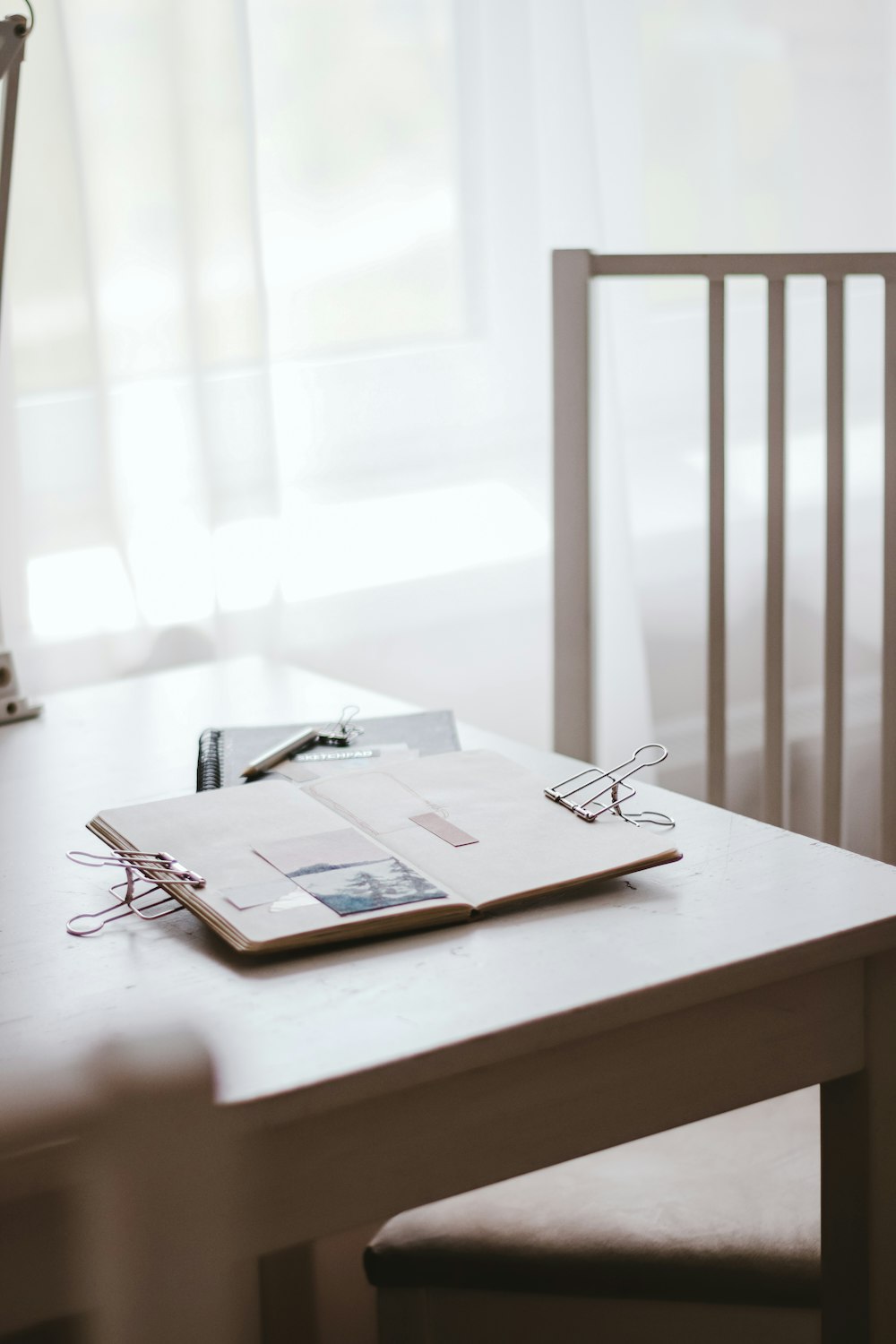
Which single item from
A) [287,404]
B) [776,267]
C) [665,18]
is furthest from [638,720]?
[665,18]

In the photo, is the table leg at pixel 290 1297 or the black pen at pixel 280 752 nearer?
the black pen at pixel 280 752

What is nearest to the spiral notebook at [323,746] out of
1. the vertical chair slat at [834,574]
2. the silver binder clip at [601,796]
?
the silver binder clip at [601,796]

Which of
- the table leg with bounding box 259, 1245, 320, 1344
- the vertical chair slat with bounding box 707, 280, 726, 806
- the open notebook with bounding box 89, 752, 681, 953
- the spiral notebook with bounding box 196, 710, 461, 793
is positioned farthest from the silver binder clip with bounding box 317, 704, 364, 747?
the table leg with bounding box 259, 1245, 320, 1344

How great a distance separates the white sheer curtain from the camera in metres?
1.51

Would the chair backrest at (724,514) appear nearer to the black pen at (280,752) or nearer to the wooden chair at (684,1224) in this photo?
the wooden chair at (684,1224)

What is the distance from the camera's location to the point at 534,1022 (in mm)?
626

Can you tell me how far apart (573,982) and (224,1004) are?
16 cm

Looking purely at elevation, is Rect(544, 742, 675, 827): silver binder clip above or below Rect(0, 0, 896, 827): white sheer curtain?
below

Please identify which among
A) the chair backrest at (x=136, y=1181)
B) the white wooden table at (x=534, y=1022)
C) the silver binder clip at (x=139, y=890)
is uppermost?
the chair backrest at (x=136, y=1181)

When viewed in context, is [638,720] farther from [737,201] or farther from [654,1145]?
[654,1145]

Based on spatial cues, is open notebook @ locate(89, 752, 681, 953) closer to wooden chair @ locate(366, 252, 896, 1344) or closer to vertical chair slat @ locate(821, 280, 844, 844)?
wooden chair @ locate(366, 252, 896, 1344)

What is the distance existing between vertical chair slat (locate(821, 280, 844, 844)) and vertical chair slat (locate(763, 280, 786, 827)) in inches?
1.6

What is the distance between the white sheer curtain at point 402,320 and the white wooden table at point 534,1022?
776 millimetres

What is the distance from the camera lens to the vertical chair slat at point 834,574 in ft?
4.19
